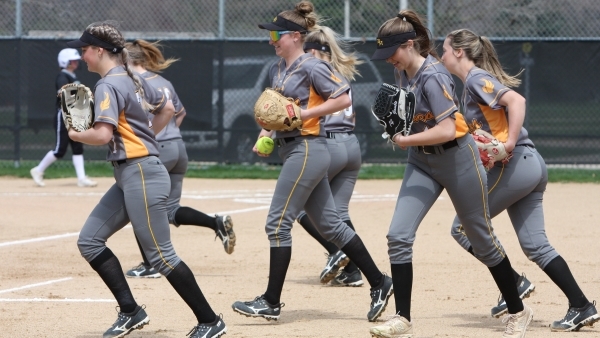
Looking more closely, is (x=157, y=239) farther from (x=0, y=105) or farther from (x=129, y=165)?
(x=0, y=105)

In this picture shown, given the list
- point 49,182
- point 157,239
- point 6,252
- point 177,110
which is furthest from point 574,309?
point 49,182

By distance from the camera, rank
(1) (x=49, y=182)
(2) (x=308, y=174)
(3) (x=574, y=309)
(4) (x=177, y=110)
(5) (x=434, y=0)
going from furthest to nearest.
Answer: (5) (x=434, y=0), (1) (x=49, y=182), (4) (x=177, y=110), (2) (x=308, y=174), (3) (x=574, y=309)

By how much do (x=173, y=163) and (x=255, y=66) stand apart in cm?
822

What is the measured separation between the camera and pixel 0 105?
1608 cm

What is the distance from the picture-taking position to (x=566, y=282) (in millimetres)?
5727

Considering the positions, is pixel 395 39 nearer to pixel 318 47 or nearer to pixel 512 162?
pixel 512 162

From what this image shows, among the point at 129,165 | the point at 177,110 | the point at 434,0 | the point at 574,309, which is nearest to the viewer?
the point at 129,165

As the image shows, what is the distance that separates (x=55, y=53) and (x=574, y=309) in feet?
39.9

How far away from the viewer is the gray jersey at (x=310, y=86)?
612 cm

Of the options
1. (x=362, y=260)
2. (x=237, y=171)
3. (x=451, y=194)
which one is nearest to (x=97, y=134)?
(x=451, y=194)

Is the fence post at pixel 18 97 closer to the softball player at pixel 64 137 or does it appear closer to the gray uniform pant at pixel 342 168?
the softball player at pixel 64 137

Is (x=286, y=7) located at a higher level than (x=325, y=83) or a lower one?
lower

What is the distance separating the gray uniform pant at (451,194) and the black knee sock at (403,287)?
4cm

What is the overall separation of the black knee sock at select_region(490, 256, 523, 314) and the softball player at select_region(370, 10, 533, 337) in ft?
0.04
